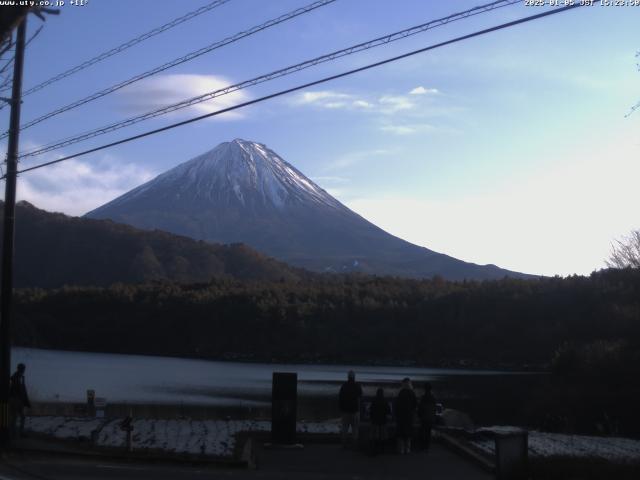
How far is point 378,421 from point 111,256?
120m

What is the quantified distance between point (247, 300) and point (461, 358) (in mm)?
24158

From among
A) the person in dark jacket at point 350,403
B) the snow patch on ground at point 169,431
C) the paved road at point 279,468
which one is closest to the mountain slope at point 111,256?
the snow patch on ground at point 169,431

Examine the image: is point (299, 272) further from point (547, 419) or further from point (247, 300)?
point (547, 419)

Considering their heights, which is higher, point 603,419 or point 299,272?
point 299,272

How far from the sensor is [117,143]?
1620cm

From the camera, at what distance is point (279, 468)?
14328 mm

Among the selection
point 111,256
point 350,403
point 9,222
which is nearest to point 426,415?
point 350,403

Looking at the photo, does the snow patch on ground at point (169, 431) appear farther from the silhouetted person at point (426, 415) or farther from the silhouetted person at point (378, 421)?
the silhouetted person at point (426, 415)

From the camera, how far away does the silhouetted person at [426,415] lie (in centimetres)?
1582

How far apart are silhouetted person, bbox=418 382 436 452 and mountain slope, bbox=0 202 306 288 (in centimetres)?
10531

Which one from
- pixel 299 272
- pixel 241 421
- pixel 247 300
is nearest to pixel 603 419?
pixel 241 421

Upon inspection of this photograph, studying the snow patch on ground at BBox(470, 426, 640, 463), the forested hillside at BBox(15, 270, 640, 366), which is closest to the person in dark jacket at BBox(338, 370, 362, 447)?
the snow patch on ground at BBox(470, 426, 640, 463)

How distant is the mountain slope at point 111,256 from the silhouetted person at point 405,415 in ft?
346

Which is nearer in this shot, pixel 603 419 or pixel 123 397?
pixel 603 419
